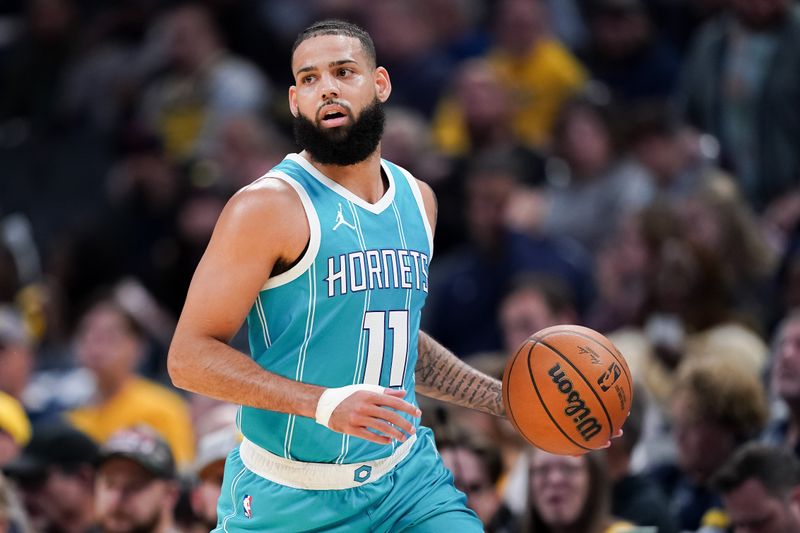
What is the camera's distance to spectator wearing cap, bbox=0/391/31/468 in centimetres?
740

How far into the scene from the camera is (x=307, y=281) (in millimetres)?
4551

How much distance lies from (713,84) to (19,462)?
20.6ft

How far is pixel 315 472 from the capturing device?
462 cm

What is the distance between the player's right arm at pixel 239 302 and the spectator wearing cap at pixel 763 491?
228 centimetres

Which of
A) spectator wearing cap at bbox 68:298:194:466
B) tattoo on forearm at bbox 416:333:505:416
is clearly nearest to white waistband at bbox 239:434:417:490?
tattoo on forearm at bbox 416:333:505:416

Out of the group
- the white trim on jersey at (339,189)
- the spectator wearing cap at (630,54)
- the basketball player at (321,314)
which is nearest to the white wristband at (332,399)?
the basketball player at (321,314)

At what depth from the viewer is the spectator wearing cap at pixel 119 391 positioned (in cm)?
896

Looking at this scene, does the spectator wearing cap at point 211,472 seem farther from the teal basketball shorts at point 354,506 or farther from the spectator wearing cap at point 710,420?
the spectator wearing cap at point 710,420

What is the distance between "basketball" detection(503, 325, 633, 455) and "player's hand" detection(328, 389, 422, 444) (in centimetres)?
83

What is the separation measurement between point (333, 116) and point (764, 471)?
8.30 ft

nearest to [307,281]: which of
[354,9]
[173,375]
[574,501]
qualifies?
[173,375]

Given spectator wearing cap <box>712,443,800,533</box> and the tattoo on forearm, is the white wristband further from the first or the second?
spectator wearing cap <box>712,443,800,533</box>

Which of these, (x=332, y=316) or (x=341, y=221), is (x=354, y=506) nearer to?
(x=332, y=316)

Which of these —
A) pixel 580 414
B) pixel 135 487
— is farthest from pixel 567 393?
pixel 135 487
